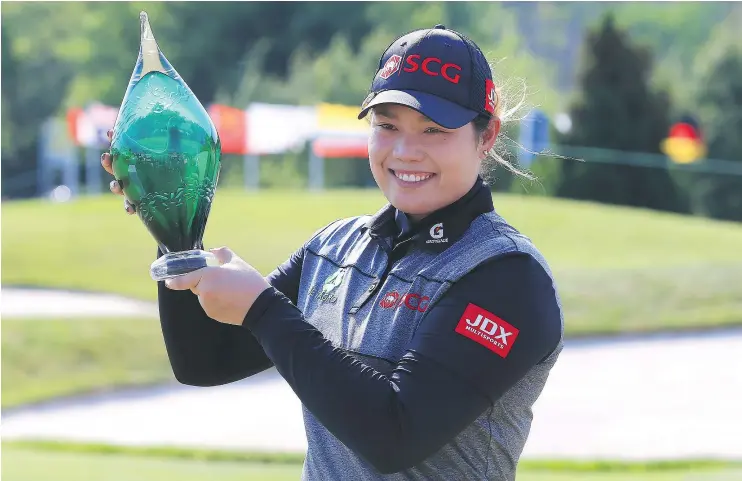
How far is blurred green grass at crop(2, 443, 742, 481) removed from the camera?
5.46m

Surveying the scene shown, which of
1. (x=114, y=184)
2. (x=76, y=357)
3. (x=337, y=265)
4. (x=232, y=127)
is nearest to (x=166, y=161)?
(x=114, y=184)

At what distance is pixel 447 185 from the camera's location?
2057 mm

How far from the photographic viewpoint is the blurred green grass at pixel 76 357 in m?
8.81

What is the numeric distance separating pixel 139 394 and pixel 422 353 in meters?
7.06

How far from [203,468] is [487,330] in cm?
422

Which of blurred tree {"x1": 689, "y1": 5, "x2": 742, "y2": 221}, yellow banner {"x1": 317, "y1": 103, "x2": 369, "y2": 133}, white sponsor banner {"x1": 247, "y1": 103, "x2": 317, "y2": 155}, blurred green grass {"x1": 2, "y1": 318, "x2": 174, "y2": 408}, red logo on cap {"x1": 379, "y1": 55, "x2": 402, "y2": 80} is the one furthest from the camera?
white sponsor banner {"x1": 247, "y1": 103, "x2": 317, "y2": 155}

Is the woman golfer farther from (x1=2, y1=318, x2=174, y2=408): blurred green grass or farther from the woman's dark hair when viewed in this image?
(x1=2, y1=318, x2=174, y2=408): blurred green grass

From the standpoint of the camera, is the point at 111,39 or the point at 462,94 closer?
the point at 462,94

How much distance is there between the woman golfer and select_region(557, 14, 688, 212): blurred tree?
2240 centimetres

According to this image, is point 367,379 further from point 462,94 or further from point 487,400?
point 462,94

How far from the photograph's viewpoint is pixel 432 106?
6.60 feet

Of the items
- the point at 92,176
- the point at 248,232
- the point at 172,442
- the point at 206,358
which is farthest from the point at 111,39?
the point at 206,358

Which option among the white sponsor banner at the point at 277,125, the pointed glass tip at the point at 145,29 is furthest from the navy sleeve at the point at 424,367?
the white sponsor banner at the point at 277,125

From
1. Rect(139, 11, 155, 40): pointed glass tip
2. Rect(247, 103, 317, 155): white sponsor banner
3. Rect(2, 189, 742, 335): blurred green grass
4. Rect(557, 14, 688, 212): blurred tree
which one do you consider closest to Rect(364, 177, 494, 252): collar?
Rect(139, 11, 155, 40): pointed glass tip
